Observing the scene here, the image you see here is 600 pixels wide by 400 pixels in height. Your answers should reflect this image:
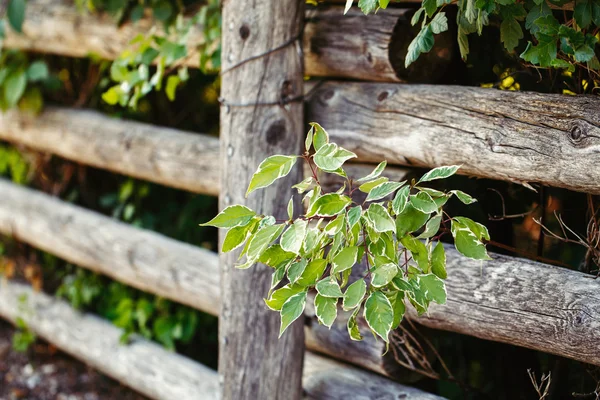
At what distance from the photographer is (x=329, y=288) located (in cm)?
129

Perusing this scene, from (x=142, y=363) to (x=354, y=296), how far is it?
63.6 inches

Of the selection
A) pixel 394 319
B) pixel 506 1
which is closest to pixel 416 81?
pixel 506 1

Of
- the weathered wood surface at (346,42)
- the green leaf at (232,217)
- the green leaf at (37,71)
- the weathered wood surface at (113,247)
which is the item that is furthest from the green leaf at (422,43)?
the green leaf at (37,71)

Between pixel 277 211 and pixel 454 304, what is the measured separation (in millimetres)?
537

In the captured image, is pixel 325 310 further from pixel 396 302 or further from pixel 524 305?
pixel 524 305

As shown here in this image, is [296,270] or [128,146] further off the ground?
[296,270]

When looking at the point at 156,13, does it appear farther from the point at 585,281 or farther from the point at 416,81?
the point at 585,281

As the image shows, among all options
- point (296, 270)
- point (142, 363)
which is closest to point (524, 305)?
point (296, 270)

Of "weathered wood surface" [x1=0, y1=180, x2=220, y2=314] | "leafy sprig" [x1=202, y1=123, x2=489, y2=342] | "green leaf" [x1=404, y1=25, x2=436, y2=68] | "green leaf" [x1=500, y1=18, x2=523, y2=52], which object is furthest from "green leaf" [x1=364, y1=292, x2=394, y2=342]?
"weathered wood surface" [x1=0, y1=180, x2=220, y2=314]

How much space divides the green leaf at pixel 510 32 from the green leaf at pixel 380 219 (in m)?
0.51

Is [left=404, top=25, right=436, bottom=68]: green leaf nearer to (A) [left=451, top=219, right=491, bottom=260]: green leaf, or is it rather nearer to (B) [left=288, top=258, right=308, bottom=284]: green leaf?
(A) [left=451, top=219, right=491, bottom=260]: green leaf

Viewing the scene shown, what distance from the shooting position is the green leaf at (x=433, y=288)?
1.30m

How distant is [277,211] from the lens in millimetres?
1886

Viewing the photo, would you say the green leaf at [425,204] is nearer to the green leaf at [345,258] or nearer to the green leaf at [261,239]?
the green leaf at [345,258]
